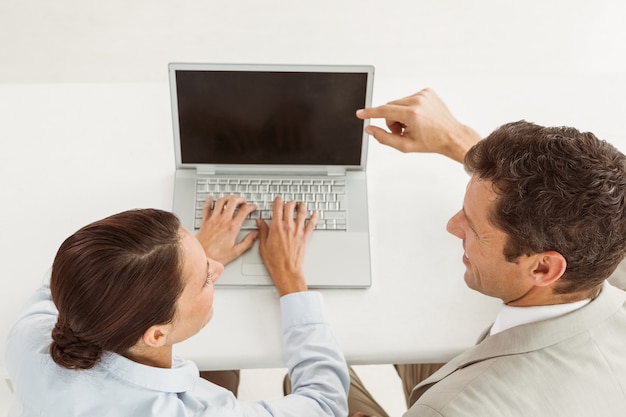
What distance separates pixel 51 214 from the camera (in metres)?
1.41

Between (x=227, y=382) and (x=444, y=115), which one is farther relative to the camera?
(x=227, y=382)

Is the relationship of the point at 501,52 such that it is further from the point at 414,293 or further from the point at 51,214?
the point at 51,214

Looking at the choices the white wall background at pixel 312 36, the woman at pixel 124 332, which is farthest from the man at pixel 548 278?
the white wall background at pixel 312 36

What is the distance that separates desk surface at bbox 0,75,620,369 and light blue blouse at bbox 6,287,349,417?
6cm

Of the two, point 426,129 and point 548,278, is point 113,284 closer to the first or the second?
point 548,278

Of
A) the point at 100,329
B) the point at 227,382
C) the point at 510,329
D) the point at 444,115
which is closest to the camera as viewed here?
the point at 100,329

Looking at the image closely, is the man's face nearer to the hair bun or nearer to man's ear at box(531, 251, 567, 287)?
man's ear at box(531, 251, 567, 287)

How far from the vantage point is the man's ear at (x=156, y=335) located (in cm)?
98

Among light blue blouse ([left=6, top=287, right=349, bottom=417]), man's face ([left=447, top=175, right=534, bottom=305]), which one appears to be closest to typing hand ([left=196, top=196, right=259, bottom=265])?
light blue blouse ([left=6, top=287, right=349, bottom=417])

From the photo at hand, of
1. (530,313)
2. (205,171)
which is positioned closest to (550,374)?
(530,313)

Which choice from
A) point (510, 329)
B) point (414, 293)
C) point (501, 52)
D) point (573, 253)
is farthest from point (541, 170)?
point (501, 52)

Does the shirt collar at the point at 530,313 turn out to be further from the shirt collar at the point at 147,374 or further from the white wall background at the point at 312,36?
the white wall background at the point at 312,36

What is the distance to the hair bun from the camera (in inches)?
37.6

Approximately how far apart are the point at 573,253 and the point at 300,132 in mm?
629
